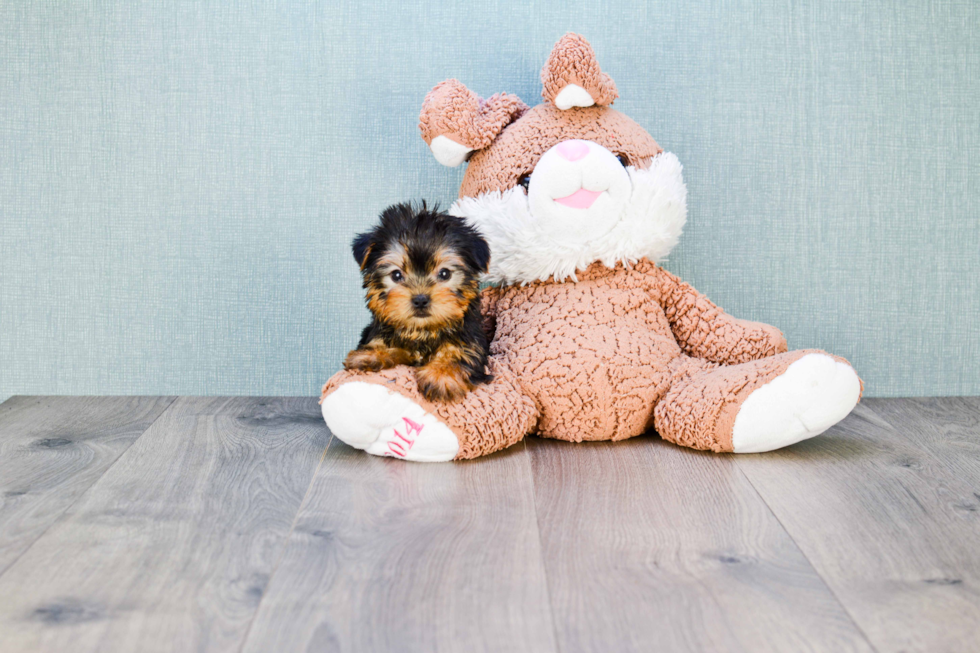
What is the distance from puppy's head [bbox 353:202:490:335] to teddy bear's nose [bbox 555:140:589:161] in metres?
0.26

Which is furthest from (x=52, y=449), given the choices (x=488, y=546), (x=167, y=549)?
(x=488, y=546)

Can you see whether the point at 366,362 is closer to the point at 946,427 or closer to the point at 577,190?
the point at 577,190

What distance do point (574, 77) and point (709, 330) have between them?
24.2 inches

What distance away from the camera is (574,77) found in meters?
1.63

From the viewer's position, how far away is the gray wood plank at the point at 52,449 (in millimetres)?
1248

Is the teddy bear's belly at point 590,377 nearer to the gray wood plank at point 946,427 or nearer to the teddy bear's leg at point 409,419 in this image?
the teddy bear's leg at point 409,419

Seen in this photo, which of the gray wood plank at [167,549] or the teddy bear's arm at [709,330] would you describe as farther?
the teddy bear's arm at [709,330]

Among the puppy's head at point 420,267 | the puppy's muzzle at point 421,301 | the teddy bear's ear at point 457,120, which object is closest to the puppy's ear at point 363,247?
the puppy's head at point 420,267

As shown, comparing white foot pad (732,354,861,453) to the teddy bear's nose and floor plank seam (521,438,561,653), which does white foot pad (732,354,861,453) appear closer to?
floor plank seam (521,438,561,653)

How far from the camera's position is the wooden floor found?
3.02 ft

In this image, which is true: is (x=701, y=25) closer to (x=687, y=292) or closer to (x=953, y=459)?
(x=687, y=292)

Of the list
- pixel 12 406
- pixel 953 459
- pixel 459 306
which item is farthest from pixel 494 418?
pixel 12 406

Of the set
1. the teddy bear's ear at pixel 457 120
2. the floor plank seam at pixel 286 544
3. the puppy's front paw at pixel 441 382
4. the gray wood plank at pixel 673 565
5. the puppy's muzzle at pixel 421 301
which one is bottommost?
the gray wood plank at pixel 673 565

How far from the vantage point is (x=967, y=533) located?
119 centimetres
